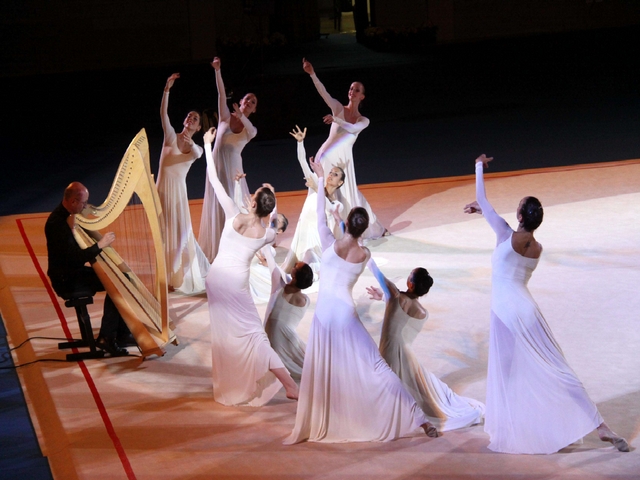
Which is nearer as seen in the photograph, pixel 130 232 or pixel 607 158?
pixel 130 232

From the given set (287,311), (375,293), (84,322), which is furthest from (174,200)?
(375,293)

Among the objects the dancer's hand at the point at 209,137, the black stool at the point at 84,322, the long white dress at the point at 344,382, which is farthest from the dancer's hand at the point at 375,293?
the black stool at the point at 84,322

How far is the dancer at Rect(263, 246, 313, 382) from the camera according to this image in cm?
586

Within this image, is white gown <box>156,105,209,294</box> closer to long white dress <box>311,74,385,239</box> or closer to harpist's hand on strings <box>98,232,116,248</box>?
long white dress <box>311,74,385,239</box>

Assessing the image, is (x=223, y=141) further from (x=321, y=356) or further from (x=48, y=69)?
(x=48, y=69)

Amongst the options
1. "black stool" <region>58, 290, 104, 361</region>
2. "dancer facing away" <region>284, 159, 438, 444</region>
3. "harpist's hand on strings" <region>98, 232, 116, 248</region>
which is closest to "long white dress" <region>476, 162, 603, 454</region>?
"dancer facing away" <region>284, 159, 438, 444</region>

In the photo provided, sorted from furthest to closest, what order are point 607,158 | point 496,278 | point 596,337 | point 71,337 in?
1. point 607,158
2. point 71,337
3. point 596,337
4. point 496,278

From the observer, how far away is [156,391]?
6152mm

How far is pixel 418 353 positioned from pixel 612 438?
183cm

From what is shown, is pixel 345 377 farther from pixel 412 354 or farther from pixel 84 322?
pixel 84 322

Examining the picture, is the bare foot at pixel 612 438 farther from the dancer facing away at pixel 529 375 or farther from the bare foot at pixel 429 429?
the bare foot at pixel 429 429

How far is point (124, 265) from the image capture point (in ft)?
21.9

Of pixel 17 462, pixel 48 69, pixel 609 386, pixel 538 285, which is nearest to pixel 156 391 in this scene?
pixel 17 462

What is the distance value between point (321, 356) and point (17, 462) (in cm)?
181
